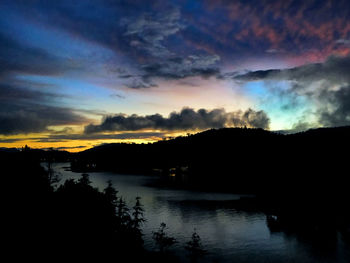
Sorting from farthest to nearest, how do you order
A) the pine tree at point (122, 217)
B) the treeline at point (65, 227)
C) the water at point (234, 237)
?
the water at point (234, 237)
the pine tree at point (122, 217)
the treeline at point (65, 227)

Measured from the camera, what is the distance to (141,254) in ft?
161

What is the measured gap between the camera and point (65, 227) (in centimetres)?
4297

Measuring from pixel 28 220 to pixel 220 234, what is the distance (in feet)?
162

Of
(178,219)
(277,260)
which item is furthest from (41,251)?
(178,219)

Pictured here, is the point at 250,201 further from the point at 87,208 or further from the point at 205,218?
the point at 87,208

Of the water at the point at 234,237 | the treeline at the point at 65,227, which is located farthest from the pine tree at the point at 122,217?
the water at the point at 234,237

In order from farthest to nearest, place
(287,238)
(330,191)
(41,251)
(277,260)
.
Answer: (330,191) → (287,238) → (277,260) → (41,251)

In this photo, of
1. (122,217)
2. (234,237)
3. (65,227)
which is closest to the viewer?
(65,227)

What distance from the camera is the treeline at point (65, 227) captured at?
37375 mm

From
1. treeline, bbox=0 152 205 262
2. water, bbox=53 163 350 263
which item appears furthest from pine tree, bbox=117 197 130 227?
water, bbox=53 163 350 263

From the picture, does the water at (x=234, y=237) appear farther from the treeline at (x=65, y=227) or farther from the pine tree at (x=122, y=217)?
the treeline at (x=65, y=227)

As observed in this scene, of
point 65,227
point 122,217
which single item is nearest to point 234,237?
point 122,217

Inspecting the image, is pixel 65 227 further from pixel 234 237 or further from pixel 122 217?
pixel 234 237

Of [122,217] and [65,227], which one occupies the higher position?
[65,227]
